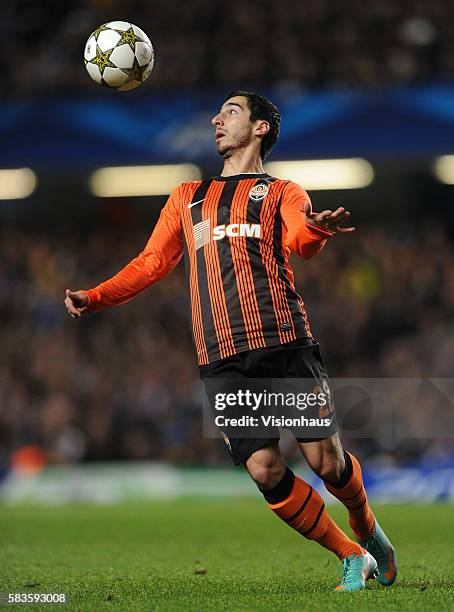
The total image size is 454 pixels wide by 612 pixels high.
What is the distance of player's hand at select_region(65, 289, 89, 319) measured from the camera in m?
4.97

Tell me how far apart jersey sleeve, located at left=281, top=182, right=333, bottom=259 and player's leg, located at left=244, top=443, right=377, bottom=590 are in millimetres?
951

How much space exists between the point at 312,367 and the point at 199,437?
30.9ft

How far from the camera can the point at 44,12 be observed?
18.1m

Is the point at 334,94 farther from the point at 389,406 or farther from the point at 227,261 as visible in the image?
the point at 227,261

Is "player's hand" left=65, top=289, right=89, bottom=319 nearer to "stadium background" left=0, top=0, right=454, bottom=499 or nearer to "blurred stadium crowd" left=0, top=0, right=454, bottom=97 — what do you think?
"stadium background" left=0, top=0, right=454, bottom=499

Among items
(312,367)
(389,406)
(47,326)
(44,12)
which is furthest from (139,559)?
(44,12)

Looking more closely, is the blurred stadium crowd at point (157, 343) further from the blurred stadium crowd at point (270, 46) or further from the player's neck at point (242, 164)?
the player's neck at point (242, 164)

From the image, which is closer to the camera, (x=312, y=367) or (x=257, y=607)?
(x=257, y=607)

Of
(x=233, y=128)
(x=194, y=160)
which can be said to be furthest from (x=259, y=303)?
(x=194, y=160)

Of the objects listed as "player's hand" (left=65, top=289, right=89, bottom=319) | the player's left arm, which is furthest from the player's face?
"player's hand" (left=65, top=289, right=89, bottom=319)

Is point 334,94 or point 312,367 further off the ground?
point 334,94

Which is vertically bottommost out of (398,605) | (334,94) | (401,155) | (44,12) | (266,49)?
(398,605)

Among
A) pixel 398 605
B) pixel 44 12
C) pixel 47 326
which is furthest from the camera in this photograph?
pixel 44 12

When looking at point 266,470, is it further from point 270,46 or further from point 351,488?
point 270,46
